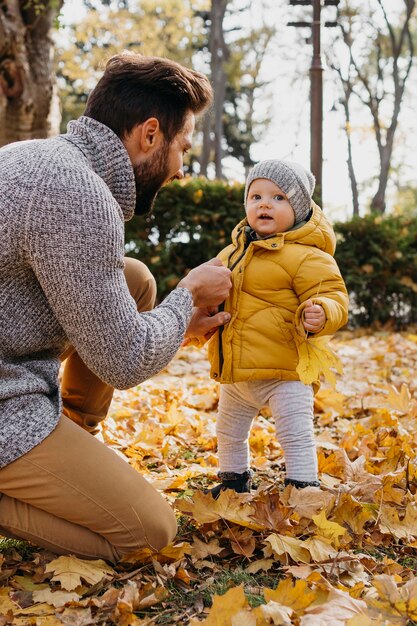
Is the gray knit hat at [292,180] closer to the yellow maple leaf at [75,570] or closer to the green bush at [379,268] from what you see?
the yellow maple leaf at [75,570]

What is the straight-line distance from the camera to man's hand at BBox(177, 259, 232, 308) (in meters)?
2.46

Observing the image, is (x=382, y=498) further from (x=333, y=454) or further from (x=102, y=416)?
(x=102, y=416)

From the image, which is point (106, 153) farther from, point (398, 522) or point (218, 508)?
point (398, 522)

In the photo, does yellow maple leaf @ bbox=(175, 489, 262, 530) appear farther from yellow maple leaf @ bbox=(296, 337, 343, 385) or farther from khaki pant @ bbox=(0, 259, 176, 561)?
yellow maple leaf @ bbox=(296, 337, 343, 385)

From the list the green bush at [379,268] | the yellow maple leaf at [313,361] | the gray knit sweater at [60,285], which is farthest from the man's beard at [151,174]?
the green bush at [379,268]

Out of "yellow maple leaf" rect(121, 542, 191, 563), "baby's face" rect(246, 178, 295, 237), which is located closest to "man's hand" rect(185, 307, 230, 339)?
"baby's face" rect(246, 178, 295, 237)

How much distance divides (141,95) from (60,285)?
2.40 feet

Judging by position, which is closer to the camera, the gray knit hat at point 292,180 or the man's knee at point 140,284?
the gray knit hat at point 292,180

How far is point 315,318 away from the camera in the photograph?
2.41 m

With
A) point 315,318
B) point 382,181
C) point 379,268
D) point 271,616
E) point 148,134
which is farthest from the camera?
point 382,181

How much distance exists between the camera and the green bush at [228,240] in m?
7.80

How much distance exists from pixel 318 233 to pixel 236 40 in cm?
2001

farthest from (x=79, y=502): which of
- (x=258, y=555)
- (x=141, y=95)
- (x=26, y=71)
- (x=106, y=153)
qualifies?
(x=26, y=71)

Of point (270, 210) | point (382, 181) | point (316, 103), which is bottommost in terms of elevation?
point (382, 181)
